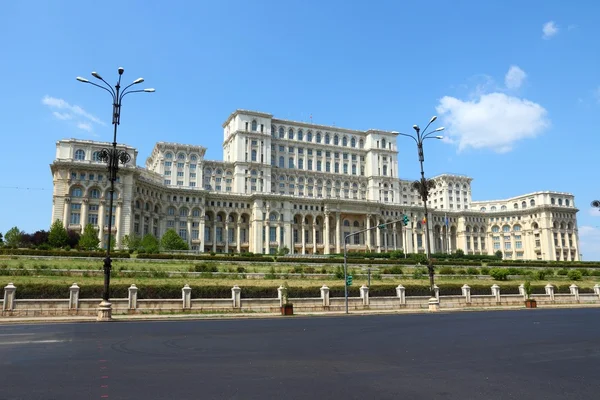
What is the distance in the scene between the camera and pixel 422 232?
126812mm

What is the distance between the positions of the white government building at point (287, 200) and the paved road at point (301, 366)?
7441 centimetres

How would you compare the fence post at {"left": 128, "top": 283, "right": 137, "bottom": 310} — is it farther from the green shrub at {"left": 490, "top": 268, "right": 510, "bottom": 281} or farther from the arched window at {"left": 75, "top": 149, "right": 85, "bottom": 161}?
the arched window at {"left": 75, "top": 149, "right": 85, "bottom": 161}

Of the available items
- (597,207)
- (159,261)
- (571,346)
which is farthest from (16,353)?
(159,261)

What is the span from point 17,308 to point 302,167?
97559mm

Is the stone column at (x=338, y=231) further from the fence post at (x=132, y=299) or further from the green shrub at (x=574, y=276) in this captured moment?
the fence post at (x=132, y=299)

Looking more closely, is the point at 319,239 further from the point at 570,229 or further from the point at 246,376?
the point at 246,376

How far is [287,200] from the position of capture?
111 m

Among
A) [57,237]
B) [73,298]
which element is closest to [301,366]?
[73,298]

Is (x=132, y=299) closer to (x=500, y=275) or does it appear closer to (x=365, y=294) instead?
(x=365, y=294)

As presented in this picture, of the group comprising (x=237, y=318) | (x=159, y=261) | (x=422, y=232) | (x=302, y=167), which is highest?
(x=302, y=167)

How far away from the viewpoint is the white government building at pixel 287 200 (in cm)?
8594

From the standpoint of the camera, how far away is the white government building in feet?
282

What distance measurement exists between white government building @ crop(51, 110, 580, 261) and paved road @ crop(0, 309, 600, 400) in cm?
7441

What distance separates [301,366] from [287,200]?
10055 cm
